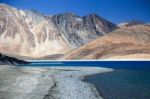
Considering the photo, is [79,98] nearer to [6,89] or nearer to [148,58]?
[6,89]

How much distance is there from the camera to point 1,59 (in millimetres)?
116500

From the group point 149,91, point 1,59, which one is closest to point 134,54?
point 1,59

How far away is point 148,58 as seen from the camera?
186125 mm

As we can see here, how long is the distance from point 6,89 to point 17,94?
4.11m

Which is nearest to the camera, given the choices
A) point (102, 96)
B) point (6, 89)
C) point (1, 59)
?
point (102, 96)

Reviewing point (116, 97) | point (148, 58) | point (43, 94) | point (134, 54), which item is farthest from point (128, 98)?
point (134, 54)

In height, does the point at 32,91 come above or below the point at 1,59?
below

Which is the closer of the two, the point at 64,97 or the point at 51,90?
the point at 64,97

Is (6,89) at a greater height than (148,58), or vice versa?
(148,58)

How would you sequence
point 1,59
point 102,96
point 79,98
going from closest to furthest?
point 79,98, point 102,96, point 1,59

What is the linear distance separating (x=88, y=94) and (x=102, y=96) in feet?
5.40

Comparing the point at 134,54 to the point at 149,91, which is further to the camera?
the point at 134,54

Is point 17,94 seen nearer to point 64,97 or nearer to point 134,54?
point 64,97

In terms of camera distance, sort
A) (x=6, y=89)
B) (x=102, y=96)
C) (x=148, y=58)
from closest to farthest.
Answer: (x=102, y=96) < (x=6, y=89) < (x=148, y=58)
